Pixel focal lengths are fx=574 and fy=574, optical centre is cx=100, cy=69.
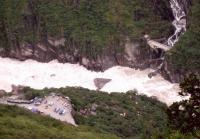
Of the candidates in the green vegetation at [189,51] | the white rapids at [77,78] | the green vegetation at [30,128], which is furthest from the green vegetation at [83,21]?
the green vegetation at [30,128]

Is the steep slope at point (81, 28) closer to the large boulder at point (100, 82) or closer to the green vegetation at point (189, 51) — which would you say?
the large boulder at point (100, 82)

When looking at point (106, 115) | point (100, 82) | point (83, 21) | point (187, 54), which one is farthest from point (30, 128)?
point (83, 21)

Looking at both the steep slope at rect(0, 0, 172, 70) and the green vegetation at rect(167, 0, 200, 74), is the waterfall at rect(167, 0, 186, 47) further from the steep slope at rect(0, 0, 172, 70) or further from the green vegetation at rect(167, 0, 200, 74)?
the green vegetation at rect(167, 0, 200, 74)

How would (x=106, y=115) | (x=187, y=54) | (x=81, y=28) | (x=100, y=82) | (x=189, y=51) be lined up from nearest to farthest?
1. (x=106, y=115)
2. (x=189, y=51)
3. (x=187, y=54)
4. (x=100, y=82)
5. (x=81, y=28)

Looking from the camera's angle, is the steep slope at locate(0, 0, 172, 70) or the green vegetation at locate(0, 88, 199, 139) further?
the steep slope at locate(0, 0, 172, 70)

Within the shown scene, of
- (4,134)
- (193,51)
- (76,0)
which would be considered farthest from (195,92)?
(76,0)

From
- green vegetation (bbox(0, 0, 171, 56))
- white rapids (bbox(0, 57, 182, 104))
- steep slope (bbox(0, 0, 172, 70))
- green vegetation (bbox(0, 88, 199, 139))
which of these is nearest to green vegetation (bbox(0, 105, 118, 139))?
green vegetation (bbox(0, 88, 199, 139))

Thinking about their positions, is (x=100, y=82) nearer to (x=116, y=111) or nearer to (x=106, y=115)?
(x=116, y=111)
